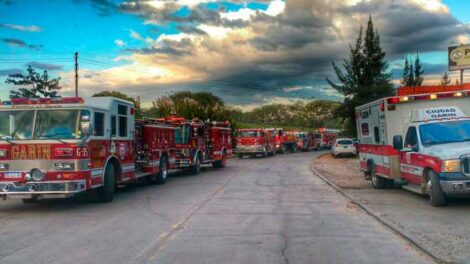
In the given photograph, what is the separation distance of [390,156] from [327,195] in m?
2.18

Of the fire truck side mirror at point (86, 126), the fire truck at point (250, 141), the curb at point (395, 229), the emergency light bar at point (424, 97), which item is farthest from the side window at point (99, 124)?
the fire truck at point (250, 141)

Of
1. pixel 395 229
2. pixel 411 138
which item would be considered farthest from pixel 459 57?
pixel 395 229

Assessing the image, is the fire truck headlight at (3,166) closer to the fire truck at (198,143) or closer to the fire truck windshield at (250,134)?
the fire truck at (198,143)

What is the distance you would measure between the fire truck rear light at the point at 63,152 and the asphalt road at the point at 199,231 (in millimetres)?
1367

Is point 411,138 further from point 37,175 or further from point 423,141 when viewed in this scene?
point 37,175

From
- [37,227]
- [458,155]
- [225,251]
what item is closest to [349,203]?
[458,155]

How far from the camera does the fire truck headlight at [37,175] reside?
1210 cm

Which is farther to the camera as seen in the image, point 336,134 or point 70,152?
point 336,134

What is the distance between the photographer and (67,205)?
13.6 meters

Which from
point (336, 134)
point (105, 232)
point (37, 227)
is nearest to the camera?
point (105, 232)

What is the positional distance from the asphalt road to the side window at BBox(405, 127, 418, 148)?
91.7 inches

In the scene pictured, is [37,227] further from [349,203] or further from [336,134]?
[336,134]

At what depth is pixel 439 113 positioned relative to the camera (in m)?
13.9

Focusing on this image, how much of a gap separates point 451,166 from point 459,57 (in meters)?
16.7
